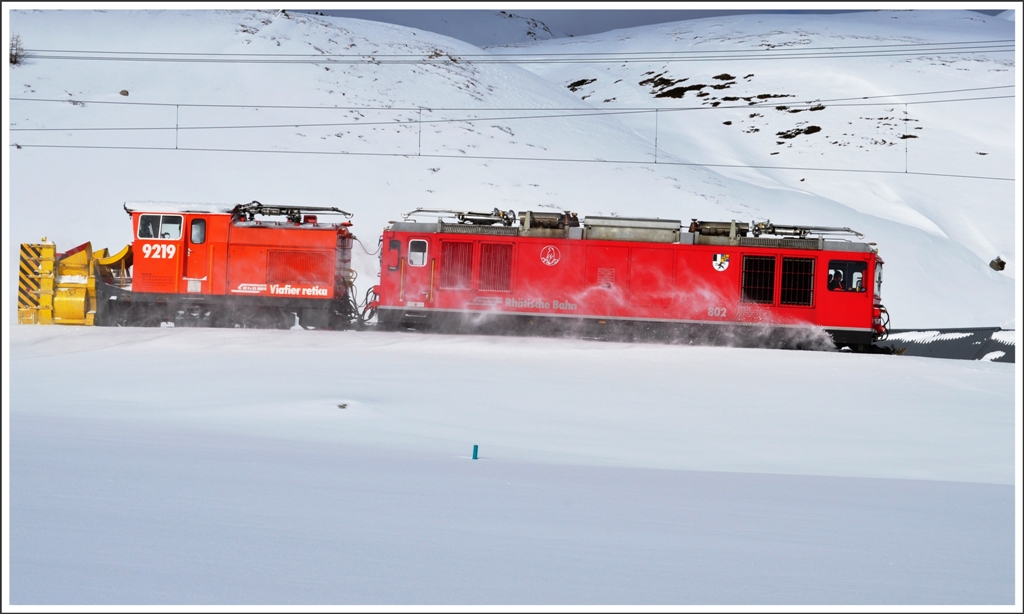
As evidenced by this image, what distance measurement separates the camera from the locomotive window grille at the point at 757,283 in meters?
21.8

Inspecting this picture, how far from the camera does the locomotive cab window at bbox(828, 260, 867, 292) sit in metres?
21.7

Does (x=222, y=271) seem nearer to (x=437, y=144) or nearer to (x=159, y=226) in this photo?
(x=159, y=226)

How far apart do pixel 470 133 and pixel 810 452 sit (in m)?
37.0

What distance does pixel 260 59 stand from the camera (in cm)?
5100

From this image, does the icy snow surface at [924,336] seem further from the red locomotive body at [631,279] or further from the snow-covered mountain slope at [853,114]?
the snow-covered mountain slope at [853,114]

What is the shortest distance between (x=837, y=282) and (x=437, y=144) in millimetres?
26622

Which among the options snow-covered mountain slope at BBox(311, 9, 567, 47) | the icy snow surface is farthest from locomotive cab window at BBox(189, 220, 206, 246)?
snow-covered mountain slope at BBox(311, 9, 567, 47)

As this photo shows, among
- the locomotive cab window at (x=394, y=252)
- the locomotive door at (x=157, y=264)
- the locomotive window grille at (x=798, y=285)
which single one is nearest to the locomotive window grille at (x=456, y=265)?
the locomotive cab window at (x=394, y=252)

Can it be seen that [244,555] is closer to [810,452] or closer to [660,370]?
[810,452]

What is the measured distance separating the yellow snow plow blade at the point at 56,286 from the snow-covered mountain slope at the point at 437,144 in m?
9.71

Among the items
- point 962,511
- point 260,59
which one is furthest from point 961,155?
point 962,511

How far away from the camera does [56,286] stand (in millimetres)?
22578

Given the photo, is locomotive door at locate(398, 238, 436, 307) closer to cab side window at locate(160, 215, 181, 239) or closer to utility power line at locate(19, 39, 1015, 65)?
cab side window at locate(160, 215, 181, 239)

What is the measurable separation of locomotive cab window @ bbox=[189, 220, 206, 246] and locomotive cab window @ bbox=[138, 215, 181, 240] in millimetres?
368
